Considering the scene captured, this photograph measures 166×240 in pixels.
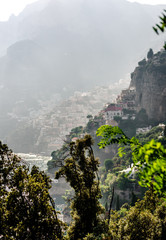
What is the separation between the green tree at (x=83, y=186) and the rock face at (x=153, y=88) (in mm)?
71381

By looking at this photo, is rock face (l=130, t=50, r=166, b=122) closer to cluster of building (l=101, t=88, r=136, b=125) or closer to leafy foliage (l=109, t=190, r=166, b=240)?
cluster of building (l=101, t=88, r=136, b=125)

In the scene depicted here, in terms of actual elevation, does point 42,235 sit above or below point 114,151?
below

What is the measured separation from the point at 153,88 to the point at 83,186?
80227 mm

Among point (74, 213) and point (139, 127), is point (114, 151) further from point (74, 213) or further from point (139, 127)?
point (74, 213)

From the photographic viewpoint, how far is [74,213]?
14.0 m

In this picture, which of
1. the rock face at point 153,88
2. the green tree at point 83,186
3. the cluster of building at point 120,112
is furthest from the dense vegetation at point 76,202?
the cluster of building at point 120,112

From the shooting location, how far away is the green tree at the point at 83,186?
1225cm

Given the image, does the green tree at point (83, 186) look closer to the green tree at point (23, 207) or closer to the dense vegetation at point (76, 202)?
the dense vegetation at point (76, 202)

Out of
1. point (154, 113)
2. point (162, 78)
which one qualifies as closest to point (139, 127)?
point (154, 113)

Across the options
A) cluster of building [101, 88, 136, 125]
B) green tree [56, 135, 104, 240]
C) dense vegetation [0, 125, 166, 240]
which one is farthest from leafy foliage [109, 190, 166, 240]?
cluster of building [101, 88, 136, 125]

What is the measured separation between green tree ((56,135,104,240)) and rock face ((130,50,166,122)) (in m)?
71.4

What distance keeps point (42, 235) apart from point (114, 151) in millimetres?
81418

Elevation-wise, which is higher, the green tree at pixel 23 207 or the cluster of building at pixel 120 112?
the cluster of building at pixel 120 112

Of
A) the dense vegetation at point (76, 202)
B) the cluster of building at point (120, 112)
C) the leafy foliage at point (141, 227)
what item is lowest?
the leafy foliage at point (141, 227)
